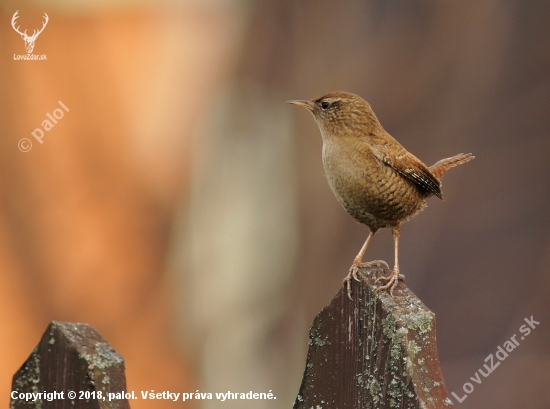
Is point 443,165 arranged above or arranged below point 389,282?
above

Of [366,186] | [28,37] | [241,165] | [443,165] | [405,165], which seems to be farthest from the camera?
[241,165]

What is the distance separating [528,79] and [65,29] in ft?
8.46

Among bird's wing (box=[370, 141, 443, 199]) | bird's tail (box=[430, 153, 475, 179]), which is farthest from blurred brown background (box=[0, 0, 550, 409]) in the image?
bird's wing (box=[370, 141, 443, 199])

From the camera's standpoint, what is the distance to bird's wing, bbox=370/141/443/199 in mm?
2430

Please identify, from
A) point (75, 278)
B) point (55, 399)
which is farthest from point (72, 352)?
point (75, 278)

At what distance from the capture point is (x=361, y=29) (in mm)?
4004

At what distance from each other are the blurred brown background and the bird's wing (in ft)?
4.27

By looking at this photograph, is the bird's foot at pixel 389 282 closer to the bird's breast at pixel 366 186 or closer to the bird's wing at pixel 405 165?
the bird's breast at pixel 366 186

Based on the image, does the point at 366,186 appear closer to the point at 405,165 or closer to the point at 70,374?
the point at 405,165

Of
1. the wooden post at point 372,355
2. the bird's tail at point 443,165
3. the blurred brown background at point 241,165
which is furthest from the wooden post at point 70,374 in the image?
the blurred brown background at point 241,165

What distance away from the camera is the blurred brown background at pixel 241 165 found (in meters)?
3.78

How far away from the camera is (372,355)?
5.59ft

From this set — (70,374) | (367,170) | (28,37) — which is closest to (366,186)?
(367,170)

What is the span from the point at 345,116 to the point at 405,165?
286 mm
